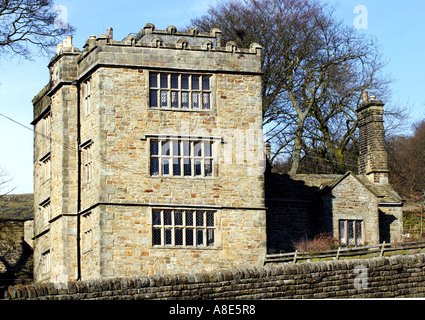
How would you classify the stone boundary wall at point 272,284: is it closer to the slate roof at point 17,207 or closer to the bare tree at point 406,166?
the slate roof at point 17,207

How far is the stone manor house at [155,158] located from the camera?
3212 cm

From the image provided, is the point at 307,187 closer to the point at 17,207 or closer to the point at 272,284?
the point at 17,207

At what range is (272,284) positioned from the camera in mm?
25078

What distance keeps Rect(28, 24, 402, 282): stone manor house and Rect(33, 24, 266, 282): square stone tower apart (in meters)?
0.04

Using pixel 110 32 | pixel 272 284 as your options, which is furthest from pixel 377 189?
pixel 272 284

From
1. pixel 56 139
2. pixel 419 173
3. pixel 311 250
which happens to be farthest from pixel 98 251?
pixel 419 173

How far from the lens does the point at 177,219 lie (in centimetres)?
3266

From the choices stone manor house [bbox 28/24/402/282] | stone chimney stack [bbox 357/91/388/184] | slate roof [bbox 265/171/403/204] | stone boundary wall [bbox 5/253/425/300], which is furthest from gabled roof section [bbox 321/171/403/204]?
stone boundary wall [bbox 5/253/425/300]

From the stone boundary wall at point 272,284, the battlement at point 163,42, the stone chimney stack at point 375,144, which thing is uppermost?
the battlement at point 163,42

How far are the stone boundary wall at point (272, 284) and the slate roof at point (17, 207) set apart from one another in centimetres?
2035

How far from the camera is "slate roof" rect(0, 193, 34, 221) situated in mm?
43656

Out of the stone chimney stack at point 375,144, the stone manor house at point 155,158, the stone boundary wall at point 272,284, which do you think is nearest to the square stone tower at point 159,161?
the stone manor house at point 155,158

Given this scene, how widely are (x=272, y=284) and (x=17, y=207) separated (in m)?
23.2
